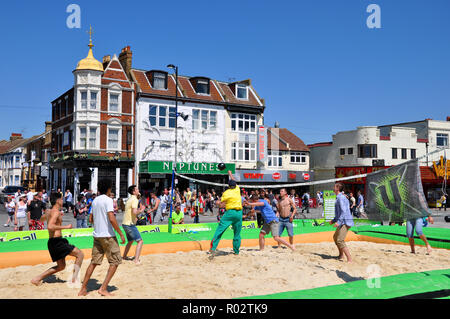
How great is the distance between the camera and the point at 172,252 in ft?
35.0

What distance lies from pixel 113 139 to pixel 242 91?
1434 cm

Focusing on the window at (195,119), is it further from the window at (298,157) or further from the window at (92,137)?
the window at (298,157)

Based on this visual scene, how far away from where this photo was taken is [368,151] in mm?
44781

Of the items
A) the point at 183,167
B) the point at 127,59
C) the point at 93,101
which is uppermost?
the point at 127,59

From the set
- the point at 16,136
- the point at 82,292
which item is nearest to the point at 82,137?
the point at 82,292

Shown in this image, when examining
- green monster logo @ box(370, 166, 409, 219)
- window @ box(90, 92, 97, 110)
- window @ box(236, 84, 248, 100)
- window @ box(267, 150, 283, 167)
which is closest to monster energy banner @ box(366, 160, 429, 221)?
green monster logo @ box(370, 166, 409, 219)

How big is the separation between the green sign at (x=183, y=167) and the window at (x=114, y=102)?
522 cm

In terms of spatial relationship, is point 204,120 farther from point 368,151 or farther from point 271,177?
point 368,151

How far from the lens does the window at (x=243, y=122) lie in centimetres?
4069

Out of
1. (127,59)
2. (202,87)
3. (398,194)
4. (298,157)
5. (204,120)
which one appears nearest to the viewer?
(398,194)

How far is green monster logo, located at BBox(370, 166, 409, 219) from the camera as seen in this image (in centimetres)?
994

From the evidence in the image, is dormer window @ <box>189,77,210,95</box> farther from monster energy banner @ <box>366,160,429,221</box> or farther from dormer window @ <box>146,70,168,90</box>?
monster energy banner @ <box>366,160,429,221</box>
